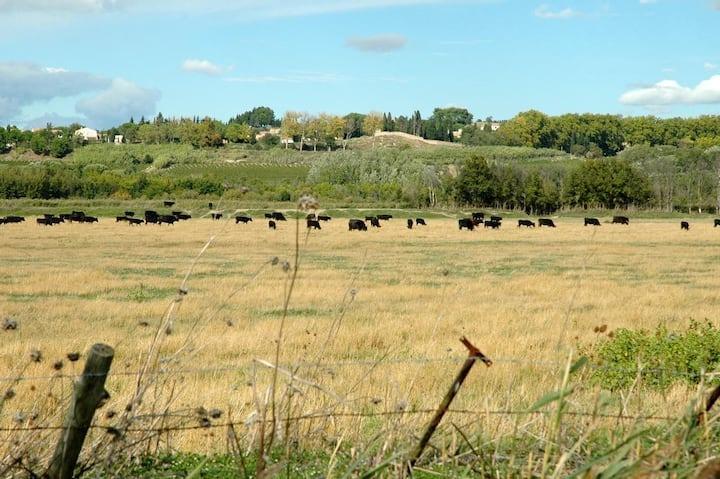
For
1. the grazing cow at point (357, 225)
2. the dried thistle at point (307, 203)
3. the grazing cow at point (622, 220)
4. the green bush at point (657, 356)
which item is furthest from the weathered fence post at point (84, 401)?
the grazing cow at point (622, 220)

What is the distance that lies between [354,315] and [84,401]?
15.1 m

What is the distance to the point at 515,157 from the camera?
614ft

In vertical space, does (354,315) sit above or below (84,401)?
below

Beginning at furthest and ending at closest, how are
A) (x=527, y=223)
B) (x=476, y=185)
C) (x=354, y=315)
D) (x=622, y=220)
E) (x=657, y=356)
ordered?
(x=476, y=185) → (x=622, y=220) → (x=527, y=223) → (x=354, y=315) → (x=657, y=356)

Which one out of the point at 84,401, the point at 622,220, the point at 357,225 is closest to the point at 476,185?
the point at 622,220

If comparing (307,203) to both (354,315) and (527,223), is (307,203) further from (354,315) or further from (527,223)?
(527,223)

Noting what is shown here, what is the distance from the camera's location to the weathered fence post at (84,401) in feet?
11.5

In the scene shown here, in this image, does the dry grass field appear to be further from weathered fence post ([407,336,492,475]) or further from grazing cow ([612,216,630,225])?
grazing cow ([612,216,630,225])

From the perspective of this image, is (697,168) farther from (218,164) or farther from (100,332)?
(100,332)

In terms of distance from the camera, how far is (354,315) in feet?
61.0

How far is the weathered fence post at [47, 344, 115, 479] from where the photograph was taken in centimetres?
349

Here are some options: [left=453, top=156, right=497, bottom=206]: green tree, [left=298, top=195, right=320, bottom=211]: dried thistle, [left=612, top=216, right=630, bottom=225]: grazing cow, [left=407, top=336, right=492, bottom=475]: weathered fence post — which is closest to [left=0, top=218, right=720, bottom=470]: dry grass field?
[left=407, top=336, right=492, bottom=475]: weathered fence post

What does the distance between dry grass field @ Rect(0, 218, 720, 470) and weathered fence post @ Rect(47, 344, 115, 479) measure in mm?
782

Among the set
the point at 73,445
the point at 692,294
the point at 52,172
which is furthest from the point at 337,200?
the point at 73,445
